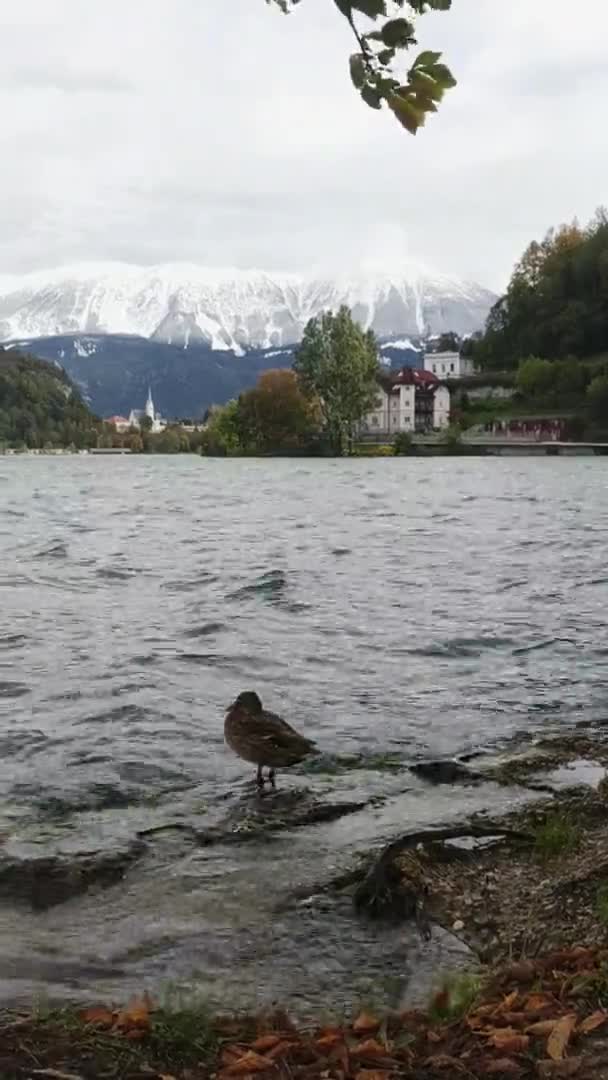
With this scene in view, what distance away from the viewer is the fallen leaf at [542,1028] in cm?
468

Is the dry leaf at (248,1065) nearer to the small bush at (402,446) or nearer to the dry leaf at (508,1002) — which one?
the dry leaf at (508,1002)

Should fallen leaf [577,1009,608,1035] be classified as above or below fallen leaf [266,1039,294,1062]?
above

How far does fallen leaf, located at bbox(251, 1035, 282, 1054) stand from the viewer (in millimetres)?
5031

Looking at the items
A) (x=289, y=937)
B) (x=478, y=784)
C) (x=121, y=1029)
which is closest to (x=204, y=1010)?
(x=121, y=1029)

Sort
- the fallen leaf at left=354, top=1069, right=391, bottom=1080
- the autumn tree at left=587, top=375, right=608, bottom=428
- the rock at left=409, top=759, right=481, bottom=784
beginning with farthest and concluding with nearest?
1. the autumn tree at left=587, top=375, right=608, bottom=428
2. the rock at left=409, top=759, right=481, bottom=784
3. the fallen leaf at left=354, top=1069, right=391, bottom=1080

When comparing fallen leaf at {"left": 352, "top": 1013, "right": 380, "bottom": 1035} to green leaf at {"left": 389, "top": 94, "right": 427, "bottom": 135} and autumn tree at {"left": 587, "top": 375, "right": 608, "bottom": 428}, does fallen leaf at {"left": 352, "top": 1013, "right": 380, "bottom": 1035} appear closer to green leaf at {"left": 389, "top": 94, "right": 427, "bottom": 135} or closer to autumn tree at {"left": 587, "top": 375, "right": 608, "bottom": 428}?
green leaf at {"left": 389, "top": 94, "right": 427, "bottom": 135}

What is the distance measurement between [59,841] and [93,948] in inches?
87.0

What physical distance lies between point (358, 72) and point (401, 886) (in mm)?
4980

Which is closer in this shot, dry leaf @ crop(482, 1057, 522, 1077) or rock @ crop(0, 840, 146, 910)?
dry leaf @ crop(482, 1057, 522, 1077)

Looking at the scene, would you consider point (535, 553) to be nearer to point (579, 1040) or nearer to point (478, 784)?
point (478, 784)

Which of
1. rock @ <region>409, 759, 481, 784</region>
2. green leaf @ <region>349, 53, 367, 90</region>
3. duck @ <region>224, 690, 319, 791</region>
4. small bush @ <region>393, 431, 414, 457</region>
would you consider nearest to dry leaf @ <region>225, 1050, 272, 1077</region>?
green leaf @ <region>349, 53, 367, 90</region>

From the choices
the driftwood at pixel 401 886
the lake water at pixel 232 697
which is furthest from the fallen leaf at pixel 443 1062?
the driftwood at pixel 401 886

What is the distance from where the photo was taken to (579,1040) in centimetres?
463

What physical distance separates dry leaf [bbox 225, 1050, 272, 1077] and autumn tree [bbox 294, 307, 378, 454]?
15300 cm
